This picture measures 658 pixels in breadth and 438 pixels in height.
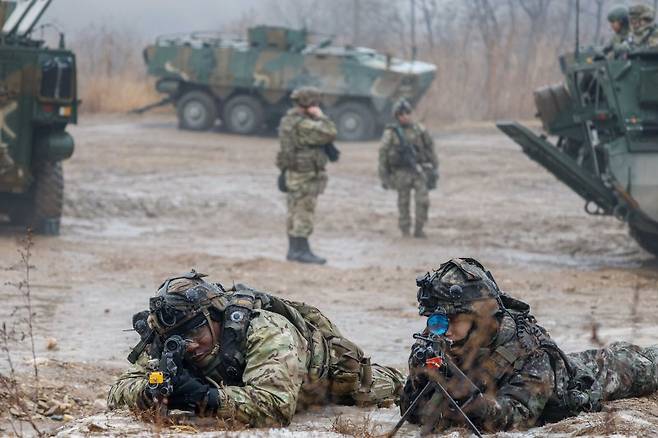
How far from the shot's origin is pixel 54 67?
42.5ft

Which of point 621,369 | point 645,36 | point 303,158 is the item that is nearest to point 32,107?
point 303,158

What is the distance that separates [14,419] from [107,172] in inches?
540

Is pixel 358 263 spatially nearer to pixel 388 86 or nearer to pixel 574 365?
pixel 574 365

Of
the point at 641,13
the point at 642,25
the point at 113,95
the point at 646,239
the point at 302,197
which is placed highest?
the point at 641,13

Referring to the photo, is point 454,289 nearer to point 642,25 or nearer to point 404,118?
point 642,25

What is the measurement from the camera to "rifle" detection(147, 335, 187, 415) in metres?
4.75

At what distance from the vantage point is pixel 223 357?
16.5 ft

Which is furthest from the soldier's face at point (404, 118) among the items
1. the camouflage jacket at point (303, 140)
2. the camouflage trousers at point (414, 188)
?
the camouflage jacket at point (303, 140)

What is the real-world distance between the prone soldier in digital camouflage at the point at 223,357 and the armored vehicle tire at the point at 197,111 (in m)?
20.3

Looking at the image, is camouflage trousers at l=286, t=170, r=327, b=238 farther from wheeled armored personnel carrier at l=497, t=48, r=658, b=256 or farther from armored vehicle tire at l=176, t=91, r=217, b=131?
armored vehicle tire at l=176, t=91, r=217, b=131

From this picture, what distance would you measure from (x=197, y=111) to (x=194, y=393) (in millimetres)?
20954

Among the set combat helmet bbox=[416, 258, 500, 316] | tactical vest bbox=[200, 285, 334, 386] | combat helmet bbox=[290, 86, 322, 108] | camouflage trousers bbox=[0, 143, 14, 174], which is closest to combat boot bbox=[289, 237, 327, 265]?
combat helmet bbox=[290, 86, 322, 108]

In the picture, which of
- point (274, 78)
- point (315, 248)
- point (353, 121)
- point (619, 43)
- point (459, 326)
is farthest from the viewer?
point (353, 121)

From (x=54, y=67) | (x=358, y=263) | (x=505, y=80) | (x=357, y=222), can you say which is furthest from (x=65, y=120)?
(x=505, y=80)
